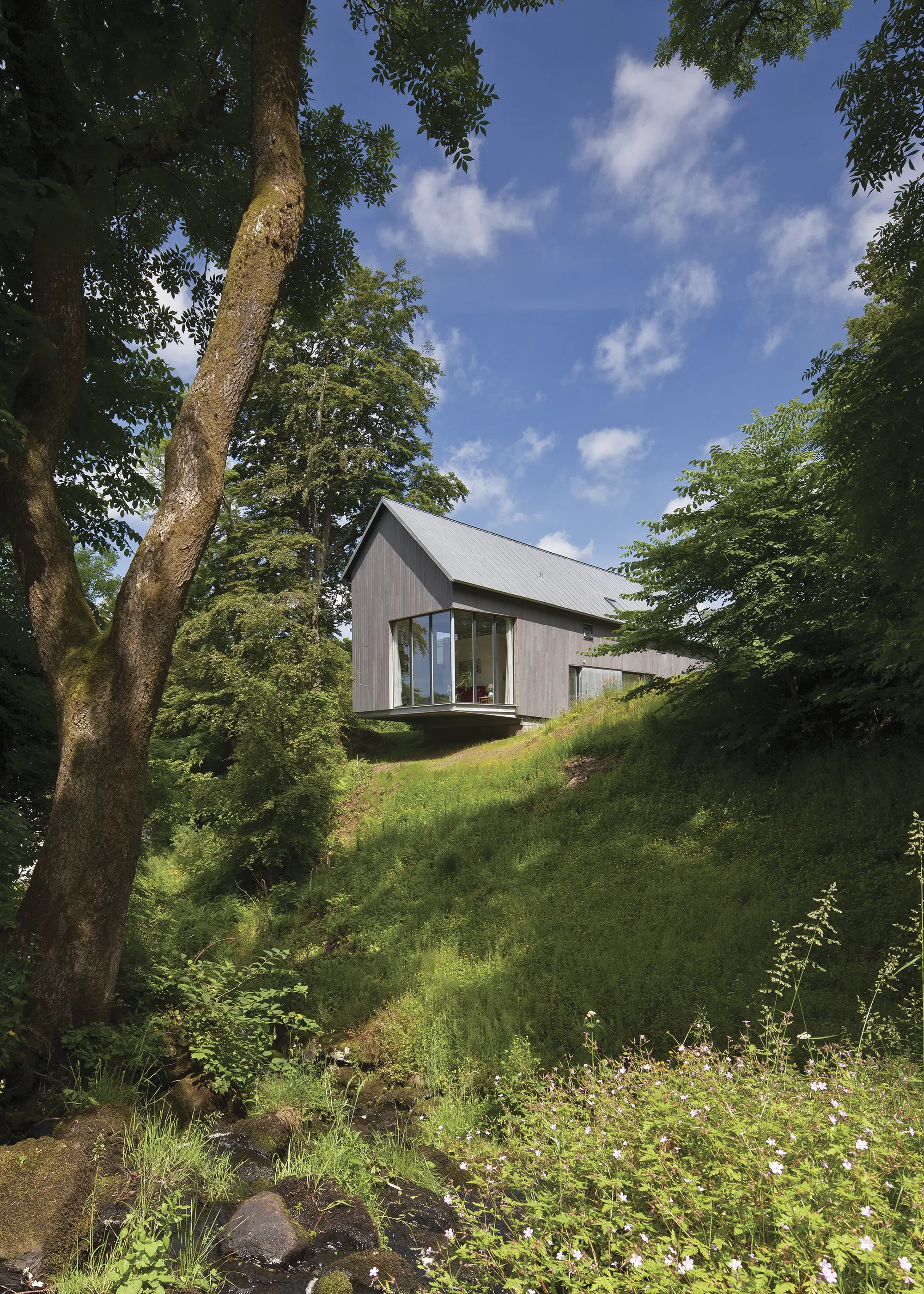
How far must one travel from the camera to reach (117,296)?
8.89 metres

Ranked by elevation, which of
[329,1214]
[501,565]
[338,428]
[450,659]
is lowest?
[329,1214]

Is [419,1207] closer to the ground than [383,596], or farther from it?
closer to the ground

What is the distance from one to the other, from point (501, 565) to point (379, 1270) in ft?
67.9

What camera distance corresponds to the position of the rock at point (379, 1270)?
123 inches

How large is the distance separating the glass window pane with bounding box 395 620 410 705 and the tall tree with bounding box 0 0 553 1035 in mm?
13205

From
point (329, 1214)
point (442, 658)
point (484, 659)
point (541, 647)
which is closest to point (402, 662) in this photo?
point (442, 658)

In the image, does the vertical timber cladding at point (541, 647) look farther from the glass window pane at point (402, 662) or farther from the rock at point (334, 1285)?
the rock at point (334, 1285)

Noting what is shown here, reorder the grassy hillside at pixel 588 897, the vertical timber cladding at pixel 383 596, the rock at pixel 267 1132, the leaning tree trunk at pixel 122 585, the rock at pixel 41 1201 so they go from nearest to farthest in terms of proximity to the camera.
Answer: the rock at pixel 41 1201 → the rock at pixel 267 1132 → the leaning tree trunk at pixel 122 585 → the grassy hillside at pixel 588 897 → the vertical timber cladding at pixel 383 596

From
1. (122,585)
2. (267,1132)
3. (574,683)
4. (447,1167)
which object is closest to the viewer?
(447,1167)

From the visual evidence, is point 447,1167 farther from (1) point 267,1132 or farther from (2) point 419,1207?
(1) point 267,1132

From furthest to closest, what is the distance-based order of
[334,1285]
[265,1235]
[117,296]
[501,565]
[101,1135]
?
[501,565] → [117,296] → [101,1135] → [265,1235] → [334,1285]

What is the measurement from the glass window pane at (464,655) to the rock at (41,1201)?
1712 cm

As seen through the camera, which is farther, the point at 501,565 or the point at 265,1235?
the point at 501,565

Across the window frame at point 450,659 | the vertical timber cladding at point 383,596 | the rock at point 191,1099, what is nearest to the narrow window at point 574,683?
the window frame at point 450,659
